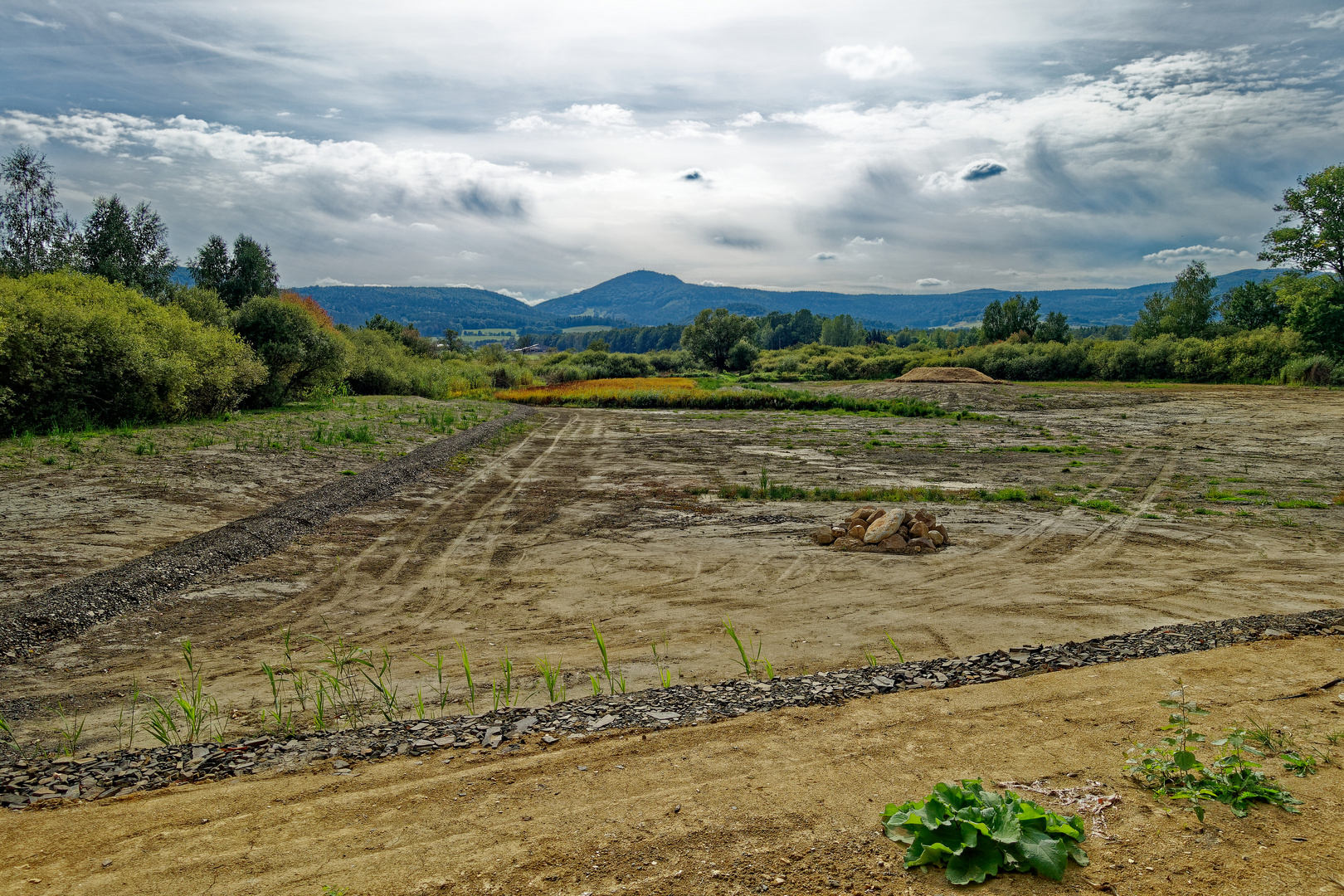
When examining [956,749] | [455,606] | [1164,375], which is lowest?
[455,606]

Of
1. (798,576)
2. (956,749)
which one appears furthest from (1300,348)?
(956,749)

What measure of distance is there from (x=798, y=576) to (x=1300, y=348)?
61516mm

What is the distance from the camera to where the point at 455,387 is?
196ft

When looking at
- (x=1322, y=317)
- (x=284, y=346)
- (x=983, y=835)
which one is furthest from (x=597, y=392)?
(x=983, y=835)

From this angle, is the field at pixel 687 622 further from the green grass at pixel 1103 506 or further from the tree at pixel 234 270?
the tree at pixel 234 270

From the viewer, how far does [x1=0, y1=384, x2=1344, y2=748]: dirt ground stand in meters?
7.96

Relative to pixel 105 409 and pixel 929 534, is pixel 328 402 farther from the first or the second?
pixel 929 534

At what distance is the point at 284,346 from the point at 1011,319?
91768 millimetres

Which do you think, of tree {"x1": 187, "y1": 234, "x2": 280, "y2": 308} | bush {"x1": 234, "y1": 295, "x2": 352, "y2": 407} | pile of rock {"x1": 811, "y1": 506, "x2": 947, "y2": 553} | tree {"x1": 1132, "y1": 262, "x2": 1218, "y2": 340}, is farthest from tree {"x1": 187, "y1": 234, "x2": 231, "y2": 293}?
tree {"x1": 1132, "y1": 262, "x2": 1218, "y2": 340}

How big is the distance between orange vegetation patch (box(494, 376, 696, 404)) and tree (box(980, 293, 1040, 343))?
53.7 m

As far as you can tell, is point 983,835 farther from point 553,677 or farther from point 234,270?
point 234,270

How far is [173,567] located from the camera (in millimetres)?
10469

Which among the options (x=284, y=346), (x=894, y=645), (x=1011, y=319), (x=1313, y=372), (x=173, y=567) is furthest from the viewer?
(x=1011, y=319)

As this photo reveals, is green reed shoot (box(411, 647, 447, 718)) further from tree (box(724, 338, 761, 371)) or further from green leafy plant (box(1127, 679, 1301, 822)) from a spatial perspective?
tree (box(724, 338, 761, 371))
